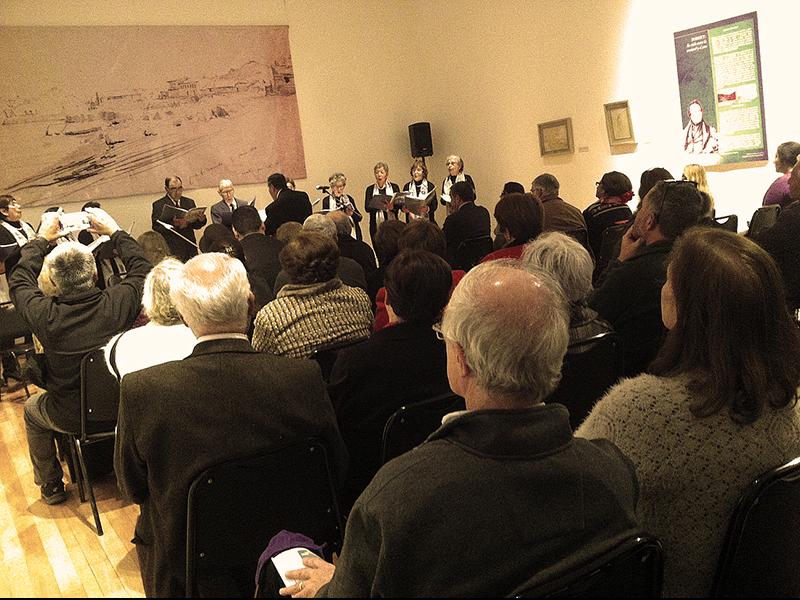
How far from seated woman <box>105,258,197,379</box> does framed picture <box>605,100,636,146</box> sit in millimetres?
6324

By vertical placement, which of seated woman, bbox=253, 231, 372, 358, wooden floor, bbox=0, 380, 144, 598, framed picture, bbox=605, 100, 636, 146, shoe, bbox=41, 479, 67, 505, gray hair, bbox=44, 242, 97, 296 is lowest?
wooden floor, bbox=0, 380, 144, 598

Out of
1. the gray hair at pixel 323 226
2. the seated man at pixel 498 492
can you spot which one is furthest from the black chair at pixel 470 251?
the seated man at pixel 498 492

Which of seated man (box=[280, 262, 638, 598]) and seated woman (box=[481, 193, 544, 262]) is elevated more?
seated woman (box=[481, 193, 544, 262])

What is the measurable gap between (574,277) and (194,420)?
1.33 metres

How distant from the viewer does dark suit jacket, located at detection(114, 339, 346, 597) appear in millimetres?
1824

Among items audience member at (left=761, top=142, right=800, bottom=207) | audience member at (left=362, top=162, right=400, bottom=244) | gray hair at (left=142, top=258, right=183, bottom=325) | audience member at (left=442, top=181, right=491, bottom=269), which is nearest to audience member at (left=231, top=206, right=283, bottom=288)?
audience member at (left=442, top=181, right=491, bottom=269)

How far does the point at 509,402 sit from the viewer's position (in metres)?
1.23

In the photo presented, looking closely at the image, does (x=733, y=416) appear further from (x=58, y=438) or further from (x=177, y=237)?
(x=177, y=237)

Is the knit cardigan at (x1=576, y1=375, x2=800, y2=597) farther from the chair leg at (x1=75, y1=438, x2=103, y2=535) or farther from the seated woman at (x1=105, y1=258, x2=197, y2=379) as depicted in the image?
the chair leg at (x1=75, y1=438, x2=103, y2=535)

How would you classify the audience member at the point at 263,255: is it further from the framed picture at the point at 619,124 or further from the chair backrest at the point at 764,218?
the framed picture at the point at 619,124

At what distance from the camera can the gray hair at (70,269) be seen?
315 cm

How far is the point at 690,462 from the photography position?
1389mm

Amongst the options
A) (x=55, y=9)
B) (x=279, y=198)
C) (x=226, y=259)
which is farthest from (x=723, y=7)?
(x=55, y=9)

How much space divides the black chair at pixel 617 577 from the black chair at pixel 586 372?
1.23m
